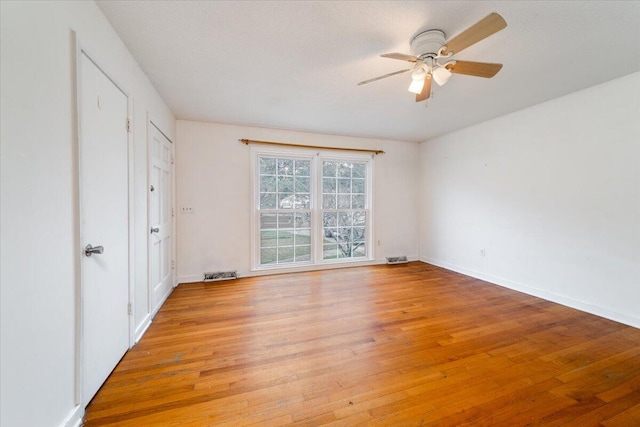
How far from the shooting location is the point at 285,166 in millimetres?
4219

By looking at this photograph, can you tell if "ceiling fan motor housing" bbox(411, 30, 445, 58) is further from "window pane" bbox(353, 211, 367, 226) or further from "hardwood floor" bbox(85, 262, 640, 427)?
"window pane" bbox(353, 211, 367, 226)

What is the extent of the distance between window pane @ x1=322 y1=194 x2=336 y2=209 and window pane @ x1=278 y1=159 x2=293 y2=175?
74cm

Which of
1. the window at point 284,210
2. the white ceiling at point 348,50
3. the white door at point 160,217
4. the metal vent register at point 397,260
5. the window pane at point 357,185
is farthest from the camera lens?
the metal vent register at point 397,260

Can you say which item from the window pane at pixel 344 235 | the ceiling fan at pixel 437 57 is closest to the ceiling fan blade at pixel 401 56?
the ceiling fan at pixel 437 57

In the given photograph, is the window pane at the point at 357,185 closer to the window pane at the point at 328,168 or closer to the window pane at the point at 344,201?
the window pane at the point at 344,201

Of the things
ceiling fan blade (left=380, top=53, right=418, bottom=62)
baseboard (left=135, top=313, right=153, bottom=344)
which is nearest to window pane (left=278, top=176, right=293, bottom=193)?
baseboard (left=135, top=313, right=153, bottom=344)

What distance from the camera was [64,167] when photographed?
124 cm

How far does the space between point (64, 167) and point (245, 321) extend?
1.90 metres

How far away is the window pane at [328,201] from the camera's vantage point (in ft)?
14.7

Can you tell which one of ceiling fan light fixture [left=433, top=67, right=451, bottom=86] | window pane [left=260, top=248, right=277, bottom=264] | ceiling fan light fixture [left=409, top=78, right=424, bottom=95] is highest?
ceiling fan light fixture [left=433, top=67, right=451, bottom=86]

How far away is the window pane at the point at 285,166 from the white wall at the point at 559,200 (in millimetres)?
2789

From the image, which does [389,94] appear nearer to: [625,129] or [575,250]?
[625,129]

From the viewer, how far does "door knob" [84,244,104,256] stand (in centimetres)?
139

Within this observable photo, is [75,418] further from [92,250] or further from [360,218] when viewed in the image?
[360,218]
